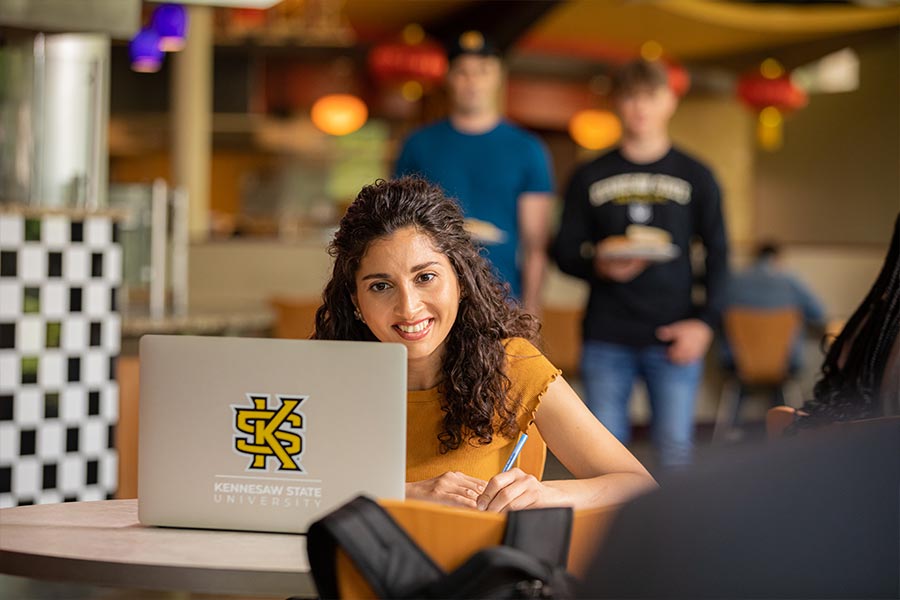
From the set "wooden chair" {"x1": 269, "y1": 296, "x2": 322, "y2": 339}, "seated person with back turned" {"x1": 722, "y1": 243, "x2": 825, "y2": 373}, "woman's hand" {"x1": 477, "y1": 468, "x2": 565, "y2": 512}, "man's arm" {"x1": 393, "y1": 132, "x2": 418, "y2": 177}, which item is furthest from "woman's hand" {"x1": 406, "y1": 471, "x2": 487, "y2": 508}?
"seated person with back turned" {"x1": 722, "y1": 243, "x2": 825, "y2": 373}

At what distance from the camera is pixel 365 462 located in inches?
49.7

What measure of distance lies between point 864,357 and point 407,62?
21.4ft

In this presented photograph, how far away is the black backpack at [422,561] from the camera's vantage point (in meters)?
0.97

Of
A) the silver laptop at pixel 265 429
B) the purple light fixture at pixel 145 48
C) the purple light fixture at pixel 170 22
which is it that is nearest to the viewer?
the silver laptop at pixel 265 429

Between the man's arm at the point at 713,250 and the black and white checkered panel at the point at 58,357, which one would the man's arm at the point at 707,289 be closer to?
the man's arm at the point at 713,250

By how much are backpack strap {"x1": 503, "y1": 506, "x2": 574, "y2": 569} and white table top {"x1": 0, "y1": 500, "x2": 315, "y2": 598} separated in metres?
0.24

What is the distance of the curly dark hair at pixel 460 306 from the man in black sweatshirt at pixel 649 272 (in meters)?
1.34

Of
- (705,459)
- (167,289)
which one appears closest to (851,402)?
(705,459)

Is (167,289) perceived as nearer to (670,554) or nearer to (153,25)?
(153,25)

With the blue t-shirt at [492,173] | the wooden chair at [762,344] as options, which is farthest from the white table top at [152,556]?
the wooden chair at [762,344]

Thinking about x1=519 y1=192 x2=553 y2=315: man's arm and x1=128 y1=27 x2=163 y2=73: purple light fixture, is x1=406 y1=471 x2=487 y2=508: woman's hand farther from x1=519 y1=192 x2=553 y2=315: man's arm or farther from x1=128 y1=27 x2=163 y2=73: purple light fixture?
x1=128 y1=27 x2=163 y2=73: purple light fixture

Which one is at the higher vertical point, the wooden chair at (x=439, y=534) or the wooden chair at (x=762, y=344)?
the wooden chair at (x=439, y=534)

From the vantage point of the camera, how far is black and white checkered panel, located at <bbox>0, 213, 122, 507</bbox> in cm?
338

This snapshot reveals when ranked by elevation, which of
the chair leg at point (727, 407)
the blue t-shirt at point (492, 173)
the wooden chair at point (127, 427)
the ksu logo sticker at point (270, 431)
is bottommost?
the chair leg at point (727, 407)
